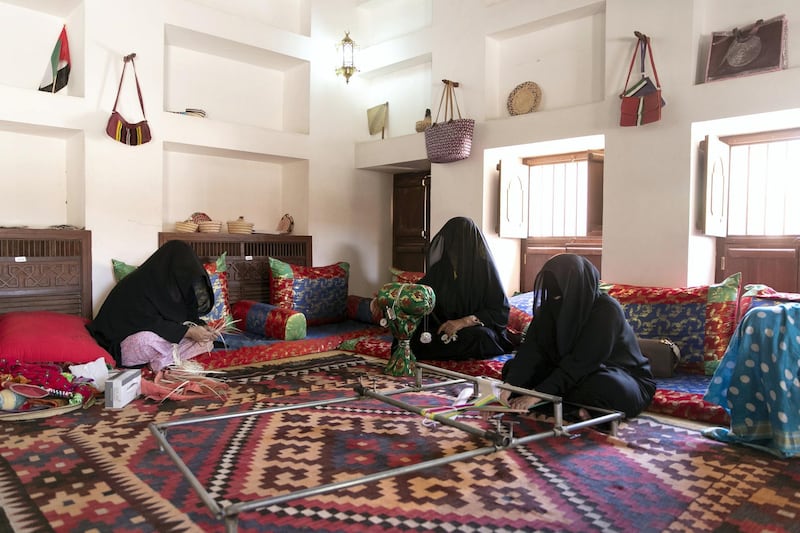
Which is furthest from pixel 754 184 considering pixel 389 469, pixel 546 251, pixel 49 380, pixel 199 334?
pixel 49 380

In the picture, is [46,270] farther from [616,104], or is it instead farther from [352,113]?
[616,104]

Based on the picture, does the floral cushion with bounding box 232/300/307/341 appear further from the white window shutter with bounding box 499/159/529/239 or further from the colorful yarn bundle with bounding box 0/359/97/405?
the white window shutter with bounding box 499/159/529/239

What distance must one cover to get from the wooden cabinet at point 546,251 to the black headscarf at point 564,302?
7.07 ft

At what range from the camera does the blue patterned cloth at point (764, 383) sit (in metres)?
2.52

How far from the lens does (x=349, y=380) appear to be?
4.03 metres

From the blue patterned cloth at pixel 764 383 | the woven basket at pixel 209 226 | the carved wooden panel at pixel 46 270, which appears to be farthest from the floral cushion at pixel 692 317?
the carved wooden panel at pixel 46 270

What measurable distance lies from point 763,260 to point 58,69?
580 cm

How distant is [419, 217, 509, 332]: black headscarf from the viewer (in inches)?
175

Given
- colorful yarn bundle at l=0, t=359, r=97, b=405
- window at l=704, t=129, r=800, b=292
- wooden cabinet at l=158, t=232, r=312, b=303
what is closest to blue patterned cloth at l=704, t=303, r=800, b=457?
window at l=704, t=129, r=800, b=292

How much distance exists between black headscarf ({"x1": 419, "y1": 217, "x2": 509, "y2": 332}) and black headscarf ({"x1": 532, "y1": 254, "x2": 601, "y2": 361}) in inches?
48.0

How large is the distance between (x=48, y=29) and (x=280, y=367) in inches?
140

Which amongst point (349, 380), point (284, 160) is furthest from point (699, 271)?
point (284, 160)

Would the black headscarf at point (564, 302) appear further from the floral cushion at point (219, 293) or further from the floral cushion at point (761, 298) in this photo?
the floral cushion at point (219, 293)

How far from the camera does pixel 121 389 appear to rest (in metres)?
3.29
